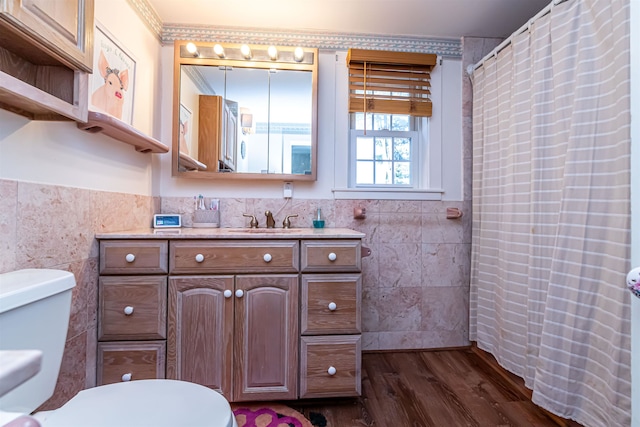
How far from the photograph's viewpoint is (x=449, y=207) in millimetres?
2141

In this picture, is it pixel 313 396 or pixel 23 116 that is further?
pixel 313 396

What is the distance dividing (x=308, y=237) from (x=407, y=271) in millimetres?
984

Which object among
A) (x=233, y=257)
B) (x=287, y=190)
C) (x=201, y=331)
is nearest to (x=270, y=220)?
(x=287, y=190)

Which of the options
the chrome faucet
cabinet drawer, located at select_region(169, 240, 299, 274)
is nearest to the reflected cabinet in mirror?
the chrome faucet

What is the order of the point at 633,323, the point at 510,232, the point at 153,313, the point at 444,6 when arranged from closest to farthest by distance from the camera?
the point at 633,323 → the point at 153,313 → the point at 510,232 → the point at 444,6

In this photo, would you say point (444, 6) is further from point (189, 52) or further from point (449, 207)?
point (189, 52)

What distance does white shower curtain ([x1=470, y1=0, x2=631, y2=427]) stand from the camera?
1.10m

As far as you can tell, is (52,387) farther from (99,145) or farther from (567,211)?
(567,211)

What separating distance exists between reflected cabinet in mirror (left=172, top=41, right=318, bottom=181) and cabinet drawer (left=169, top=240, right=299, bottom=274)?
2.17ft

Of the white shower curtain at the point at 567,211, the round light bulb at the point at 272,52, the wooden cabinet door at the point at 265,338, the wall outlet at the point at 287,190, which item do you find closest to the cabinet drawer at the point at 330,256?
the wooden cabinet door at the point at 265,338

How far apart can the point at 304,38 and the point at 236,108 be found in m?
Result: 0.71

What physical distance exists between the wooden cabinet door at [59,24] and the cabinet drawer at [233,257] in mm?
809

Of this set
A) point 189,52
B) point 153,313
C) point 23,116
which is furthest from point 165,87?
point 153,313

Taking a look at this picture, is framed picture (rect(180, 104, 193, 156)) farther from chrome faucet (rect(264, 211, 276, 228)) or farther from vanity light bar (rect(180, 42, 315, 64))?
chrome faucet (rect(264, 211, 276, 228))
